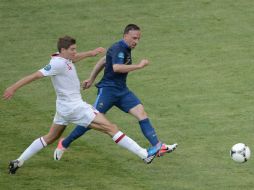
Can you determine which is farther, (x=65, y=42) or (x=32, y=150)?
(x=32, y=150)

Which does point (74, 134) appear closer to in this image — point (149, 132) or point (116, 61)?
point (149, 132)

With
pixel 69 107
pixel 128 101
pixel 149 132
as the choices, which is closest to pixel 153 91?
pixel 128 101

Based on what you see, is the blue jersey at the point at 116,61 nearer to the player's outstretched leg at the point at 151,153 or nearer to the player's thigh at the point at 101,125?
the player's thigh at the point at 101,125

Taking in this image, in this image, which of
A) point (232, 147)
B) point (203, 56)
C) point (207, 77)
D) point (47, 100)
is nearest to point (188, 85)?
point (207, 77)

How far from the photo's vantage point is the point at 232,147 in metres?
13.5

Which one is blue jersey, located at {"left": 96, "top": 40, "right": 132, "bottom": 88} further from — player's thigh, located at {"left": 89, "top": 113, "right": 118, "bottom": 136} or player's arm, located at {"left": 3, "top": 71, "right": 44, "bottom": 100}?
player's arm, located at {"left": 3, "top": 71, "right": 44, "bottom": 100}

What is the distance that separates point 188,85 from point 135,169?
4618mm

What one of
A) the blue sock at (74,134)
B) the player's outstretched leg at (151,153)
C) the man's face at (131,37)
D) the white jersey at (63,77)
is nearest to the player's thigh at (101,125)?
the white jersey at (63,77)

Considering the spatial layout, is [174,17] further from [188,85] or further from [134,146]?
[134,146]

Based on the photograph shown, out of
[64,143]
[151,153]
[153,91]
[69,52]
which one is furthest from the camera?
[153,91]

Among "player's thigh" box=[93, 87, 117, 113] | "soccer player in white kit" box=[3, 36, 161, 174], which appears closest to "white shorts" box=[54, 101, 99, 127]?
"soccer player in white kit" box=[3, 36, 161, 174]

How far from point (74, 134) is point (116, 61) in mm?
1438

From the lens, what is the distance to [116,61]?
44.8 feet

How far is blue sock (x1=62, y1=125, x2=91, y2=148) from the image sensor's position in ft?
45.2
